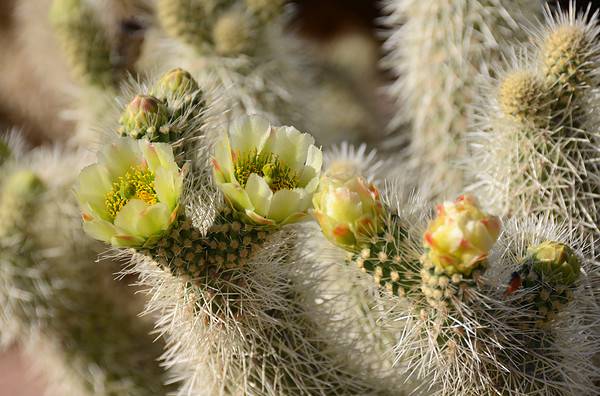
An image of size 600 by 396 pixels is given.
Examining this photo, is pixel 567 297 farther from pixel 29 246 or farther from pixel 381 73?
pixel 381 73

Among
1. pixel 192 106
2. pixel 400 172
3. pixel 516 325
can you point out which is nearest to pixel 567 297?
pixel 516 325

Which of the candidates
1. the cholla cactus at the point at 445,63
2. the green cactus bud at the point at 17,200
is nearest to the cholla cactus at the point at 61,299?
the green cactus bud at the point at 17,200

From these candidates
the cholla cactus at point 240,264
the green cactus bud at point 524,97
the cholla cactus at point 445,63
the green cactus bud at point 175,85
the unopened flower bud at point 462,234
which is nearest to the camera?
the unopened flower bud at point 462,234

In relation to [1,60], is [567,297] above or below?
above

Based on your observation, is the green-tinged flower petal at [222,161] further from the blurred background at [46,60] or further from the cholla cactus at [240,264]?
Result: the blurred background at [46,60]

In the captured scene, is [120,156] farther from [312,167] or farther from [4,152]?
[4,152]

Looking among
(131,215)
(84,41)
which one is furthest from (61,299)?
(131,215)
